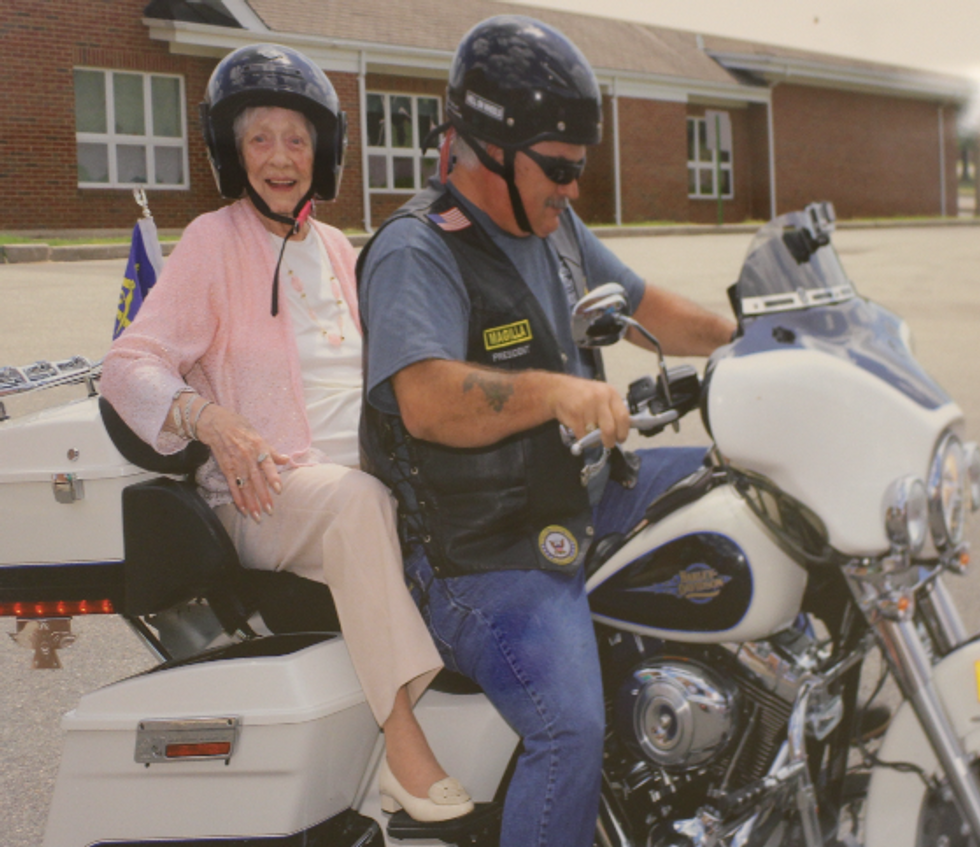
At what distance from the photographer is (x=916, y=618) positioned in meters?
2.06

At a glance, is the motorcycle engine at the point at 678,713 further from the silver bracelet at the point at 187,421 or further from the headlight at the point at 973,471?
the silver bracelet at the point at 187,421

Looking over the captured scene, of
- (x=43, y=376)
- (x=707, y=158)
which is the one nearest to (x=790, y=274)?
(x=43, y=376)

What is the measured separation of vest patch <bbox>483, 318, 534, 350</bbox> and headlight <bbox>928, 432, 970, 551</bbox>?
0.79m

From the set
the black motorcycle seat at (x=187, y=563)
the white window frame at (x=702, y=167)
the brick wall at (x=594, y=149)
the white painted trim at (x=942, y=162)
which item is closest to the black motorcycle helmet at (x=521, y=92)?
the black motorcycle seat at (x=187, y=563)

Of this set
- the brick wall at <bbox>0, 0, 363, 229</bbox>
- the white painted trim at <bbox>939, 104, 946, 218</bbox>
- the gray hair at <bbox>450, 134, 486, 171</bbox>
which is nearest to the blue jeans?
the gray hair at <bbox>450, 134, 486, 171</bbox>

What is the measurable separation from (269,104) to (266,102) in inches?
0.5

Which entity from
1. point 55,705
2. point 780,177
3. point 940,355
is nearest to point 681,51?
point 780,177

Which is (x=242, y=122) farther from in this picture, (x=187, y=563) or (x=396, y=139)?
(x=396, y=139)

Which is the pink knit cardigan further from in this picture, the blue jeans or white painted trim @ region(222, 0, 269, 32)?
white painted trim @ region(222, 0, 269, 32)

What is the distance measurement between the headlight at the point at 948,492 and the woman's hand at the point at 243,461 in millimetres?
1251

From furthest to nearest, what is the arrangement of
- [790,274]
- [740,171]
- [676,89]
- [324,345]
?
[740,171] → [676,89] → [324,345] → [790,274]

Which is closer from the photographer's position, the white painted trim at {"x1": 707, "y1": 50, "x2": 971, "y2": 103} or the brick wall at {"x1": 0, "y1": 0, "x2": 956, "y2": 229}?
the brick wall at {"x1": 0, "y1": 0, "x2": 956, "y2": 229}

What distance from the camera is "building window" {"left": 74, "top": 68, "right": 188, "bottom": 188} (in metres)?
20.5

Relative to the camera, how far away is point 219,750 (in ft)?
7.70
